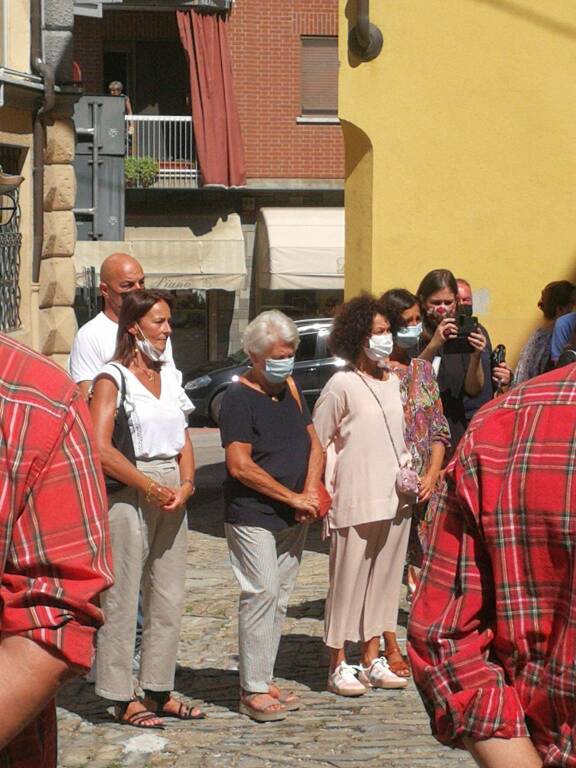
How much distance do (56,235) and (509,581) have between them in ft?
40.3

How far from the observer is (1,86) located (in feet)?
41.9

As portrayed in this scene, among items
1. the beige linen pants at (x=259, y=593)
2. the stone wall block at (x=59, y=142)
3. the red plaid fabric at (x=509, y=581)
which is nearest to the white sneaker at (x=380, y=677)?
the beige linen pants at (x=259, y=593)

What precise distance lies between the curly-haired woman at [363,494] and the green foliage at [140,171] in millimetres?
22010

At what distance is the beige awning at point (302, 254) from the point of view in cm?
2873

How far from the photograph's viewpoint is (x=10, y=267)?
13594mm

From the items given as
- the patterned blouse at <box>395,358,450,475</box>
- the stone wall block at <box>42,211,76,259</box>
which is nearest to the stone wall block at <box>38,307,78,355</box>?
the stone wall block at <box>42,211,76,259</box>

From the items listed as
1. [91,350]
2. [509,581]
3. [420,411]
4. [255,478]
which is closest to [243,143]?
[420,411]

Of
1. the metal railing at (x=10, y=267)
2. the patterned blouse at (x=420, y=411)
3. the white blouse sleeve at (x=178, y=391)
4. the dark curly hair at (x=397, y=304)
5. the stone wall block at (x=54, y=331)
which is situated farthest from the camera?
the stone wall block at (x=54, y=331)

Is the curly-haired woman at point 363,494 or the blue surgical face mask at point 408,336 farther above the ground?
the blue surgical face mask at point 408,336

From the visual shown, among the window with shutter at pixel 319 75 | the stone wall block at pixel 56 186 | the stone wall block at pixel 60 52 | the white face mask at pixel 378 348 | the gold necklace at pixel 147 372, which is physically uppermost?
the window with shutter at pixel 319 75

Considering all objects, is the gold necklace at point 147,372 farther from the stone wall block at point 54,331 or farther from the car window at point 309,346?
the car window at point 309,346

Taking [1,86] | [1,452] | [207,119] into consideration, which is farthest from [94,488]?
[207,119]

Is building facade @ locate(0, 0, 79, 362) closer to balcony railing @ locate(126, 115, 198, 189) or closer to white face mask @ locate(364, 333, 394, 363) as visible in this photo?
white face mask @ locate(364, 333, 394, 363)

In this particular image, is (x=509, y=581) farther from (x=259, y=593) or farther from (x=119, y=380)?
(x=259, y=593)
